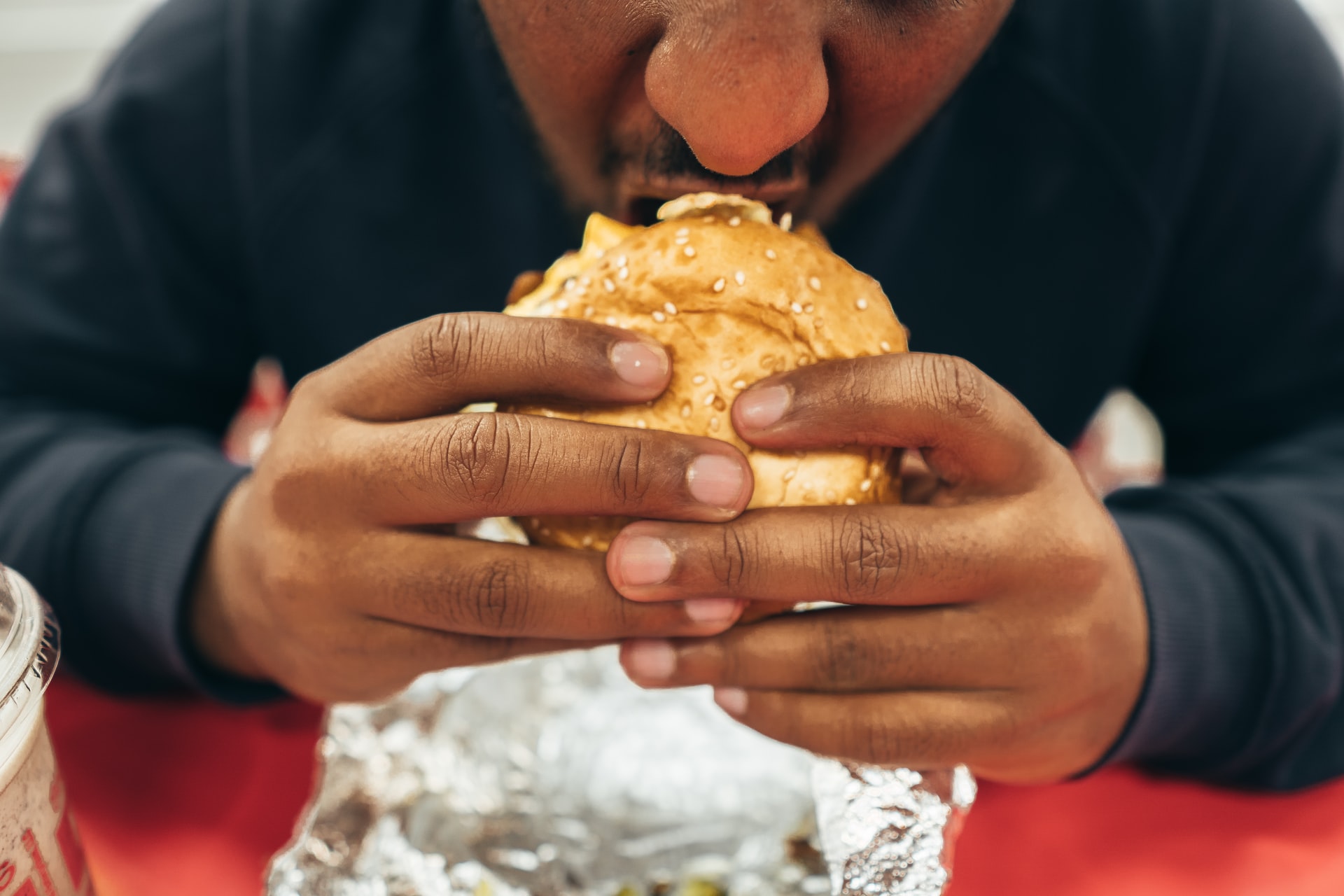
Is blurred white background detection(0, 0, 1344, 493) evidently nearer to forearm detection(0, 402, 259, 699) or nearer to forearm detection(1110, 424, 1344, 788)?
forearm detection(0, 402, 259, 699)

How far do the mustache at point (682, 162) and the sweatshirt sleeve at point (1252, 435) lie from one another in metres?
0.48

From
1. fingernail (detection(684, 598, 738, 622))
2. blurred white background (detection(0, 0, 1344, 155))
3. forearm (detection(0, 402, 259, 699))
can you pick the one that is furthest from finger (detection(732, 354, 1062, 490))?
blurred white background (detection(0, 0, 1344, 155))

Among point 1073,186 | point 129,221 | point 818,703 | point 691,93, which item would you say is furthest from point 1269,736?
point 129,221

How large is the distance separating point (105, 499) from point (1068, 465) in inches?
34.5

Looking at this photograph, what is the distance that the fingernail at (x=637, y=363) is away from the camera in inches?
23.4

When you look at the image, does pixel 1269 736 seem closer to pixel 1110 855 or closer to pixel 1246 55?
pixel 1110 855

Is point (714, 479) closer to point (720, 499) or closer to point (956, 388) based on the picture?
point (720, 499)

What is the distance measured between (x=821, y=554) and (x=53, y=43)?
12.9 feet

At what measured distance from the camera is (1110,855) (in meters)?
0.78

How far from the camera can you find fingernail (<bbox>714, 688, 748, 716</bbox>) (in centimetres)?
69

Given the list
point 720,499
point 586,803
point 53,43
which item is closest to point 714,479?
point 720,499

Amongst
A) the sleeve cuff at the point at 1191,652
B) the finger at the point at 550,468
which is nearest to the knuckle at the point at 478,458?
the finger at the point at 550,468

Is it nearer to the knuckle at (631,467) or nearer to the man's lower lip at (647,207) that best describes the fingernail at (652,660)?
the knuckle at (631,467)

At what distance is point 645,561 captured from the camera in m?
0.59
